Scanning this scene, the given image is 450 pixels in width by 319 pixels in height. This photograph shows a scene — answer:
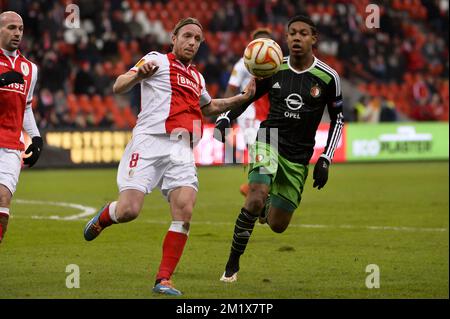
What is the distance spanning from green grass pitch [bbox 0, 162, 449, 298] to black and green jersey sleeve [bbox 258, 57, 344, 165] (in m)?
1.21

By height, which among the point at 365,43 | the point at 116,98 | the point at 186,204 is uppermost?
the point at 365,43

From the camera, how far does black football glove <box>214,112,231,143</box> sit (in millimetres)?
8789

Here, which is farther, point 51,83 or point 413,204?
point 51,83

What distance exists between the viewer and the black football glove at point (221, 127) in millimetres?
8789

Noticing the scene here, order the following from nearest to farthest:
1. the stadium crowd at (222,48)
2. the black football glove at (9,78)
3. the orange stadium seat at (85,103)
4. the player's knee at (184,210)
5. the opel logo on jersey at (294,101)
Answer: the player's knee at (184,210), the black football glove at (9,78), the opel logo on jersey at (294,101), the orange stadium seat at (85,103), the stadium crowd at (222,48)

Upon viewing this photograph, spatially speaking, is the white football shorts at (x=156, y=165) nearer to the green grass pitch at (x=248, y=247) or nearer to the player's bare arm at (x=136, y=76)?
the player's bare arm at (x=136, y=76)

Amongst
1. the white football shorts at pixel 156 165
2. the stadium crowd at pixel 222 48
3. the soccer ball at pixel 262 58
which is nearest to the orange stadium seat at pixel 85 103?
the stadium crowd at pixel 222 48

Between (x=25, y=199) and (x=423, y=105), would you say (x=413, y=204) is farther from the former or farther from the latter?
(x=423, y=105)

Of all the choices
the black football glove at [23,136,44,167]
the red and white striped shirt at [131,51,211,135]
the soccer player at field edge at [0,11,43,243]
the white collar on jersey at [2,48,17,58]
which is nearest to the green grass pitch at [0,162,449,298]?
the soccer player at field edge at [0,11,43,243]

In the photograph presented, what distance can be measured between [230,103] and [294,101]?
666mm

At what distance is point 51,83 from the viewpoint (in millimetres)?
24484

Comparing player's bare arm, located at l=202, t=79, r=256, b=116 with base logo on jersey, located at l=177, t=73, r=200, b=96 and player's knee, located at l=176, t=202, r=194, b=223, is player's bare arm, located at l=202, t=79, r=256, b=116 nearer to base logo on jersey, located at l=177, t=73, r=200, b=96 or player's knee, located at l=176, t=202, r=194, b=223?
base logo on jersey, located at l=177, t=73, r=200, b=96
